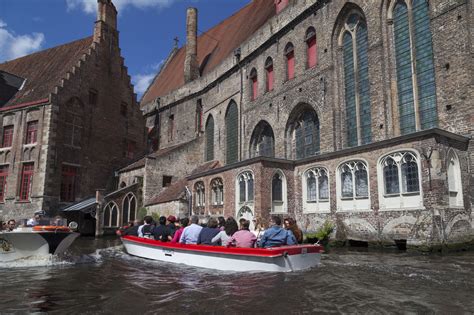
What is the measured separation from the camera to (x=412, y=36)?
14.4 meters

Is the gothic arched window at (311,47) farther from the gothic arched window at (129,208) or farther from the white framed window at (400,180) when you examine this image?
the gothic arched window at (129,208)

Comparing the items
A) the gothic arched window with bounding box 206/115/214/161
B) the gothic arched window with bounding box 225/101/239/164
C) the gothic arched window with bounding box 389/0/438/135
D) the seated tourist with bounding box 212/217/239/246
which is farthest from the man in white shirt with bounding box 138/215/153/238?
the gothic arched window with bounding box 206/115/214/161

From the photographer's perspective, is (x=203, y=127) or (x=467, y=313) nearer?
(x=467, y=313)

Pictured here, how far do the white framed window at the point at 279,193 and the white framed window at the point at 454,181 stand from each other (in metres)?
6.48

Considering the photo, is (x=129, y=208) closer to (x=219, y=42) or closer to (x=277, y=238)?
(x=219, y=42)

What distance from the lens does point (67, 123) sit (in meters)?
24.7

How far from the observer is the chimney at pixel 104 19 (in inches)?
1095

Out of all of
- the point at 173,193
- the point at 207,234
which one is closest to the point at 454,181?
the point at 207,234

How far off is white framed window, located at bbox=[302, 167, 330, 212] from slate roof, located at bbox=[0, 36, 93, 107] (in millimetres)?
17732

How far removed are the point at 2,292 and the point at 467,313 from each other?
273 inches

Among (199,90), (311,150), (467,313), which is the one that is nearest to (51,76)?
(199,90)

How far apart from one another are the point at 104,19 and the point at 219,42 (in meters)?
9.31

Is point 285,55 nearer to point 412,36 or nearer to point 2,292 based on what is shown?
point 412,36

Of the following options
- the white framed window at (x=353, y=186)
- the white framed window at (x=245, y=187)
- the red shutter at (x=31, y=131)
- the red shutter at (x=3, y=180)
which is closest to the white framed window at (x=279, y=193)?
the white framed window at (x=245, y=187)
